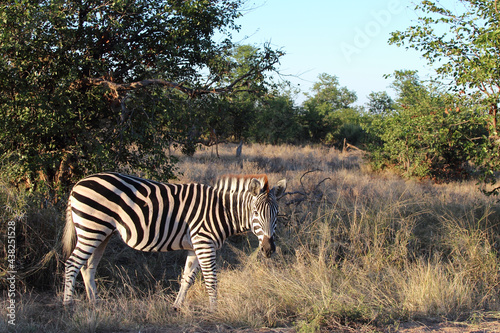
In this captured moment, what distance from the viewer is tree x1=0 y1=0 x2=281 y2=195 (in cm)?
641

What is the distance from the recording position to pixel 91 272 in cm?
550

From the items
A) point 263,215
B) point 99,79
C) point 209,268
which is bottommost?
point 209,268

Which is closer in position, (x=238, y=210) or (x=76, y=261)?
(x=76, y=261)

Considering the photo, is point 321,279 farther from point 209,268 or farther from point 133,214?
point 133,214

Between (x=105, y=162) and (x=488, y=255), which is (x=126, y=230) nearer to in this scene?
(x=105, y=162)

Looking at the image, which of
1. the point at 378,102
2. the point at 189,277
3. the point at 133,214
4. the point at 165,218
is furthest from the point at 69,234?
the point at 378,102

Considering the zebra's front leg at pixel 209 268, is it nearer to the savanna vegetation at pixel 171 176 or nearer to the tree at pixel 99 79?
the savanna vegetation at pixel 171 176

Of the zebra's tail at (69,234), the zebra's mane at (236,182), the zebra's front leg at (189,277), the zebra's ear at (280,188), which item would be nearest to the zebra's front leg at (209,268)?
the zebra's front leg at (189,277)

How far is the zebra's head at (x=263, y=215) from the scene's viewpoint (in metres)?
5.03

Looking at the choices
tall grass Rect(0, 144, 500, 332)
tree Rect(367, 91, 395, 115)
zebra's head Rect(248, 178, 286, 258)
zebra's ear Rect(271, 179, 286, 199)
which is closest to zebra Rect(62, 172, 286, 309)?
zebra's head Rect(248, 178, 286, 258)

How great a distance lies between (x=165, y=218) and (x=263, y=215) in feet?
4.29

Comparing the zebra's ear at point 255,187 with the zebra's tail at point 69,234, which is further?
the zebra's tail at point 69,234

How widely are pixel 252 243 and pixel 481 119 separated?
4611 mm

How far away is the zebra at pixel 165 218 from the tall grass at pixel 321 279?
1.54 ft
